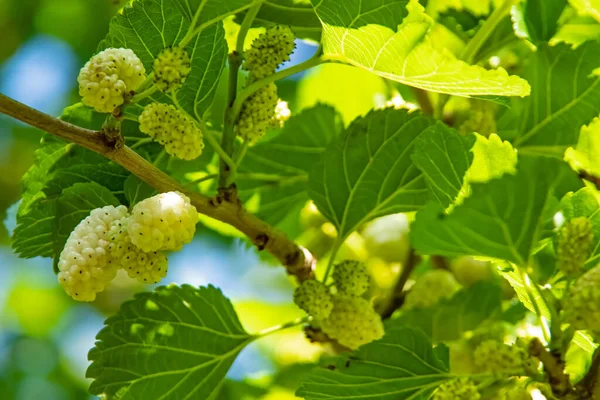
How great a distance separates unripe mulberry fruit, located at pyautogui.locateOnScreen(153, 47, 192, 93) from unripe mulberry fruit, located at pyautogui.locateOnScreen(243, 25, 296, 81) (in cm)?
10

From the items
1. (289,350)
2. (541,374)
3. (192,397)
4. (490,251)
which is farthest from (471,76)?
(289,350)

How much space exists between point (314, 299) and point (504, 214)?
0.36 m

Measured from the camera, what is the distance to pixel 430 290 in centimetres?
130

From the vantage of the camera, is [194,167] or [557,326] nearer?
[557,326]

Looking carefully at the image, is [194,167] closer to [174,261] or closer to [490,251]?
[490,251]

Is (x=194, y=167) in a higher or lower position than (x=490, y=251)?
lower

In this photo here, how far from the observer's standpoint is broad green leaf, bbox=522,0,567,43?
1.10m

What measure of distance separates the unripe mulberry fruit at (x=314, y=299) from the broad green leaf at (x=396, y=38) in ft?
1.02

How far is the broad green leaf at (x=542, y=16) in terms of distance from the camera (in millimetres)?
1103

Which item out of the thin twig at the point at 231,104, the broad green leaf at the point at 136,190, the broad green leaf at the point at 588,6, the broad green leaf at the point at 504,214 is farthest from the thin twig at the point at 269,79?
the broad green leaf at the point at 588,6

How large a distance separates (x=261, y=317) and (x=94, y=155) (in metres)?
0.90

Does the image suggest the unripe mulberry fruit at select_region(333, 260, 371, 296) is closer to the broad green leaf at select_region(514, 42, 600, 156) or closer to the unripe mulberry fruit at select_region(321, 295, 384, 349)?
the unripe mulberry fruit at select_region(321, 295, 384, 349)

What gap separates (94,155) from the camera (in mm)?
1004

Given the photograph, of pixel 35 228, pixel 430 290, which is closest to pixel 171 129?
pixel 35 228
